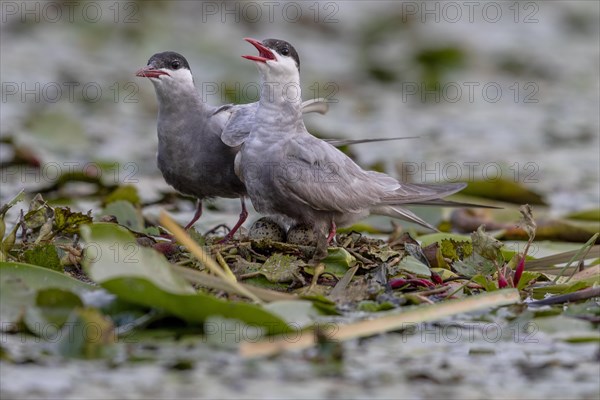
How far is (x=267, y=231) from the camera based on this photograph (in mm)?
5434

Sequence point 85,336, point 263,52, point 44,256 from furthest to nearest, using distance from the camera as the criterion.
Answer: point 263,52
point 44,256
point 85,336

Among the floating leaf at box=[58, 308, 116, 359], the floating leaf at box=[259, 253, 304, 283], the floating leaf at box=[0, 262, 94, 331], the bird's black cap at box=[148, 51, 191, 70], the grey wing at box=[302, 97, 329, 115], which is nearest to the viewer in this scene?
the floating leaf at box=[58, 308, 116, 359]

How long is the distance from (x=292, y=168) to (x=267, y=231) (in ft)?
1.11

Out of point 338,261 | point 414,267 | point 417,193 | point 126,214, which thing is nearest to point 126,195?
point 126,214

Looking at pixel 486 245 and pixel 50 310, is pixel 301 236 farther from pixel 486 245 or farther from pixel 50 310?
pixel 50 310

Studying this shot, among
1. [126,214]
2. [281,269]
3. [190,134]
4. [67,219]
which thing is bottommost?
[126,214]

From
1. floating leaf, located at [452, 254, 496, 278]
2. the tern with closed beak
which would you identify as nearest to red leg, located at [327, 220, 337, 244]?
the tern with closed beak

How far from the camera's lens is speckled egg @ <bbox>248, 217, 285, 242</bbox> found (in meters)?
5.41

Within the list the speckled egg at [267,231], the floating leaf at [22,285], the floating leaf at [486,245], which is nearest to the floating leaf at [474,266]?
the floating leaf at [486,245]

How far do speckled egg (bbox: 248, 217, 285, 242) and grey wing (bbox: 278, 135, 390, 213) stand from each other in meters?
0.21

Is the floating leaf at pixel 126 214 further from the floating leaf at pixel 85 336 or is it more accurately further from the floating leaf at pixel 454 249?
the floating leaf at pixel 85 336

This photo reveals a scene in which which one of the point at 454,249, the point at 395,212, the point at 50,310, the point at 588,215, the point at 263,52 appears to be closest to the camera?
the point at 50,310

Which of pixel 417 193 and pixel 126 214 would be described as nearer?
pixel 417 193

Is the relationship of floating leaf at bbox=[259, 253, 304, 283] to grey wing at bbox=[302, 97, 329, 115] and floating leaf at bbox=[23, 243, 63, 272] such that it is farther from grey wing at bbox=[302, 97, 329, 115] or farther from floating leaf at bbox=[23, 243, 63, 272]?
grey wing at bbox=[302, 97, 329, 115]
